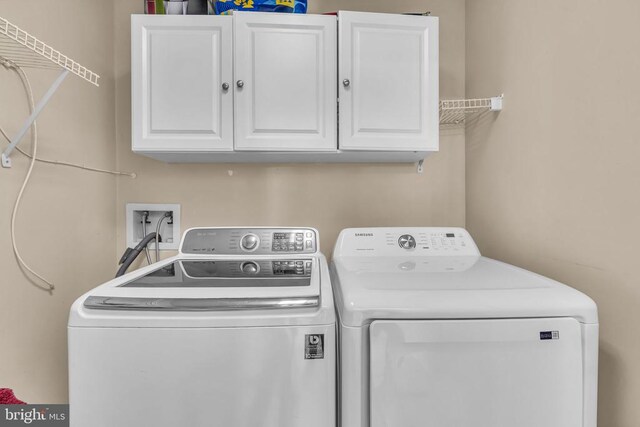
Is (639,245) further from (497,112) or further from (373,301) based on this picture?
(497,112)

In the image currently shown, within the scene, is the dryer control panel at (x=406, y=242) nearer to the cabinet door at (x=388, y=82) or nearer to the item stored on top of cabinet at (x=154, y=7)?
the cabinet door at (x=388, y=82)

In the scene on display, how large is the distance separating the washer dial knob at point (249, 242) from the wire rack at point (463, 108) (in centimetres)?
107

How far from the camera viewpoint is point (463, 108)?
1506 mm

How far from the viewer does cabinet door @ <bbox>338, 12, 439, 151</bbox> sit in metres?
1.39

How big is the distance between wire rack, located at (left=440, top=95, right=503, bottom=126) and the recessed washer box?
1.46 metres

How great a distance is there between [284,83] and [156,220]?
1.00 metres

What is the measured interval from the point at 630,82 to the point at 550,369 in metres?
0.78

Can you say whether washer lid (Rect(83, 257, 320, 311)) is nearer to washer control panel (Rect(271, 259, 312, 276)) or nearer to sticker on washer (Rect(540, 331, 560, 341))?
washer control panel (Rect(271, 259, 312, 276))

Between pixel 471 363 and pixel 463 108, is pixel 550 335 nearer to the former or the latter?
pixel 471 363

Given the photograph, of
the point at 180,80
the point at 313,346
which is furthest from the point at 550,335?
the point at 180,80

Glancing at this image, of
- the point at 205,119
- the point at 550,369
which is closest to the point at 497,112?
the point at 550,369

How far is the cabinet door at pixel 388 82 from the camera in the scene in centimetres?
139

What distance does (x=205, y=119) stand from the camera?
1379mm

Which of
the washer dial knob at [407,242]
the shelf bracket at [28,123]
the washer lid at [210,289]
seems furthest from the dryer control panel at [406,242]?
the shelf bracket at [28,123]
